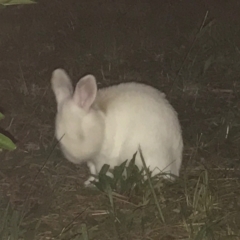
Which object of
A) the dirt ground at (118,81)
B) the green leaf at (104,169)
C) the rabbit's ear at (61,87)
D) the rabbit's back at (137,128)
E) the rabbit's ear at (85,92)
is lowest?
the dirt ground at (118,81)

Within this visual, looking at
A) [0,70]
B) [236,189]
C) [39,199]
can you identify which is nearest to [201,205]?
[236,189]

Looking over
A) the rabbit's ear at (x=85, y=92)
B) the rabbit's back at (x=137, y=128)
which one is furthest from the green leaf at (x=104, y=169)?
the rabbit's ear at (x=85, y=92)

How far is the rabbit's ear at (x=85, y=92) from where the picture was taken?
271 centimetres

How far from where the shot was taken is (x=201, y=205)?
2.77 meters

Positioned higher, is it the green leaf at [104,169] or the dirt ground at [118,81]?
the green leaf at [104,169]

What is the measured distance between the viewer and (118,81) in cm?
449

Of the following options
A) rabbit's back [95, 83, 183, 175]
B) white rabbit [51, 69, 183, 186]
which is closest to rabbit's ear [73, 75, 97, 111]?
white rabbit [51, 69, 183, 186]

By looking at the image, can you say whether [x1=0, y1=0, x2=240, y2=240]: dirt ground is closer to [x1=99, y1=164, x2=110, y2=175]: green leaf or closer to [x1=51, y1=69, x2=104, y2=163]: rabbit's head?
[x1=99, y1=164, x2=110, y2=175]: green leaf

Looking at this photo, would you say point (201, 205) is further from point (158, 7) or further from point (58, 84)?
point (158, 7)

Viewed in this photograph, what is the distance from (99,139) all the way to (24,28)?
3049 mm

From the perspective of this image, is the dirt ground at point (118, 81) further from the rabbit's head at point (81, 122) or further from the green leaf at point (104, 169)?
the rabbit's head at point (81, 122)

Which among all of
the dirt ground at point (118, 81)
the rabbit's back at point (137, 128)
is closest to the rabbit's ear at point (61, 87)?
the rabbit's back at point (137, 128)

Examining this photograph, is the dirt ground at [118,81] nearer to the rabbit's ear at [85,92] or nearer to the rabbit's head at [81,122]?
the rabbit's head at [81,122]

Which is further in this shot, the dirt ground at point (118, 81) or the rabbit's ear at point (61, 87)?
the rabbit's ear at point (61, 87)
